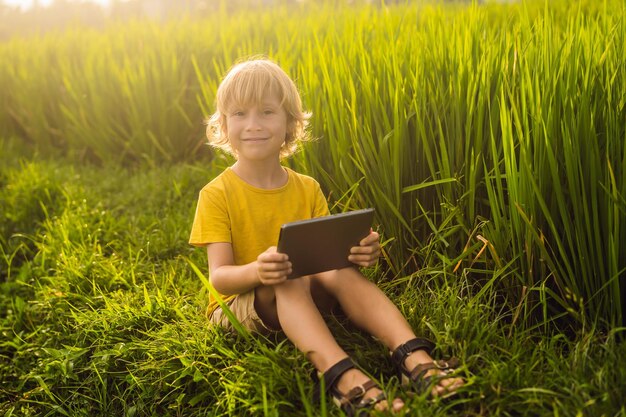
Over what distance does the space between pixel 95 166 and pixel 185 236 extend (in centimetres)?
165

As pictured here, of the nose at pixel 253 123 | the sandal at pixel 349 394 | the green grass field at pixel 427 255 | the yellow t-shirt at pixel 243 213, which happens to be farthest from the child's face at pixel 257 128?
the sandal at pixel 349 394

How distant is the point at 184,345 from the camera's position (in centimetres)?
203

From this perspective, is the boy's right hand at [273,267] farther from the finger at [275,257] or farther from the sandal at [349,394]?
the sandal at [349,394]

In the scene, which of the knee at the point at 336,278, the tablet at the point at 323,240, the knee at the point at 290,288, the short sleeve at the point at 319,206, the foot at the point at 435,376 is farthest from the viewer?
the short sleeve at the point at 319,206

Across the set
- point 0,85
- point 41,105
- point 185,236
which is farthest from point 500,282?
point 0,85

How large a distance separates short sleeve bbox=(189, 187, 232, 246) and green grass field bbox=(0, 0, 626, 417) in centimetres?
27

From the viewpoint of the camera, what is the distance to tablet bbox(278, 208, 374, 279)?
5.74ft

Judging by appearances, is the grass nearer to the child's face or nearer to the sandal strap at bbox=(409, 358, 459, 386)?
the sandal strap at bbox=(409, 358, 459, 386)

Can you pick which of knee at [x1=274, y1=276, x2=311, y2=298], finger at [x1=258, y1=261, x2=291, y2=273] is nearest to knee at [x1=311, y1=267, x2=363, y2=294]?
knee at [x1=274, y1=276, x2=311, y2=298]

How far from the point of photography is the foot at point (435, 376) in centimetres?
163

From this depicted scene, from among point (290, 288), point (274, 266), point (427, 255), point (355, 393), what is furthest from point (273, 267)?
point (427, 255)

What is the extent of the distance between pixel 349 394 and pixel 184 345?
0.59 m

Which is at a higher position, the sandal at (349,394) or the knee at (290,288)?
the knee at (290,288)

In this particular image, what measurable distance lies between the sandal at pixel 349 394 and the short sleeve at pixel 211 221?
0.54 metres
